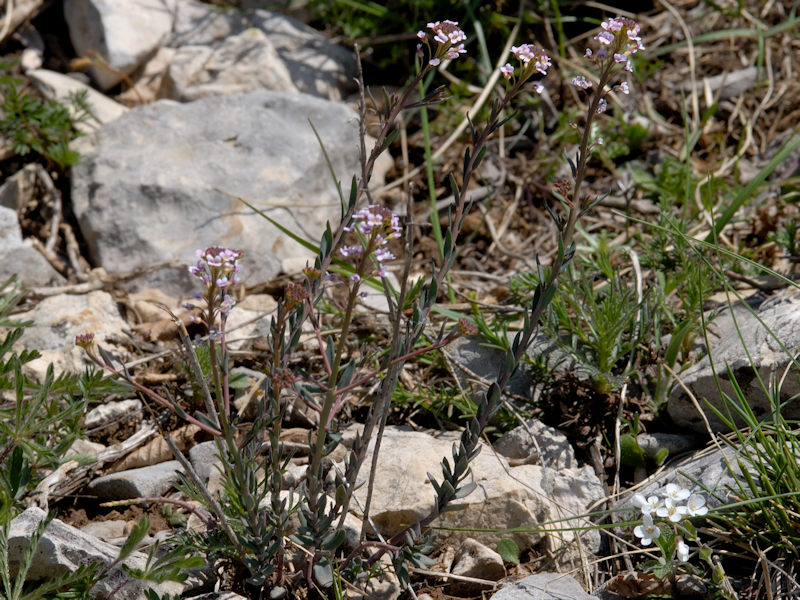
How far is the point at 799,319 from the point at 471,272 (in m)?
1.50

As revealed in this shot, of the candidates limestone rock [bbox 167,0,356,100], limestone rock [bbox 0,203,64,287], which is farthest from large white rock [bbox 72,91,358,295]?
limestone rock [bbox 167,0,356,100]

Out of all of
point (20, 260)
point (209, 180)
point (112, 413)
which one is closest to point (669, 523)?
point (112, 413)

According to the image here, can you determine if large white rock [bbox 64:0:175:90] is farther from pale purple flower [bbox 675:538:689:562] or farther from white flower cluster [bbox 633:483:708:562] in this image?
pale purple flower [bbox 675:538:689:562]

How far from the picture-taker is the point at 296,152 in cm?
436

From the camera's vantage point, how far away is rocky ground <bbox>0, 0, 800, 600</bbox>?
99.3 inches

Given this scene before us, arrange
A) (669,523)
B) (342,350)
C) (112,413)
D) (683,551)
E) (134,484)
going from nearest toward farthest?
1. (342,350)
2. (683,551)
3. (669,523)
4. (134,484)
5. (112,413)

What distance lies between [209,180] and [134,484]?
1.93 metres

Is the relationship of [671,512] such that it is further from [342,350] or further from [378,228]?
[378,228]

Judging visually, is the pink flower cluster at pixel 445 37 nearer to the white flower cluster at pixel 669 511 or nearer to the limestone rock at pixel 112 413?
the white flower cluster at pixel 669 511

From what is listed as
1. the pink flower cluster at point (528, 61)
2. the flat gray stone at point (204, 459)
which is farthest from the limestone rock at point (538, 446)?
the pink flower cluster at point (528, 61)

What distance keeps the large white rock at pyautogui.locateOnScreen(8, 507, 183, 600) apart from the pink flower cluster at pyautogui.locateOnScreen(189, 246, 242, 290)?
0.96m

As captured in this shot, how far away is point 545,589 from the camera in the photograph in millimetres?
2197

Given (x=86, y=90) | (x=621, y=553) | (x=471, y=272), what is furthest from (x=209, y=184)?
(x=621, y=553)

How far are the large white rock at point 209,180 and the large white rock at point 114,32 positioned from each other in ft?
2.09
